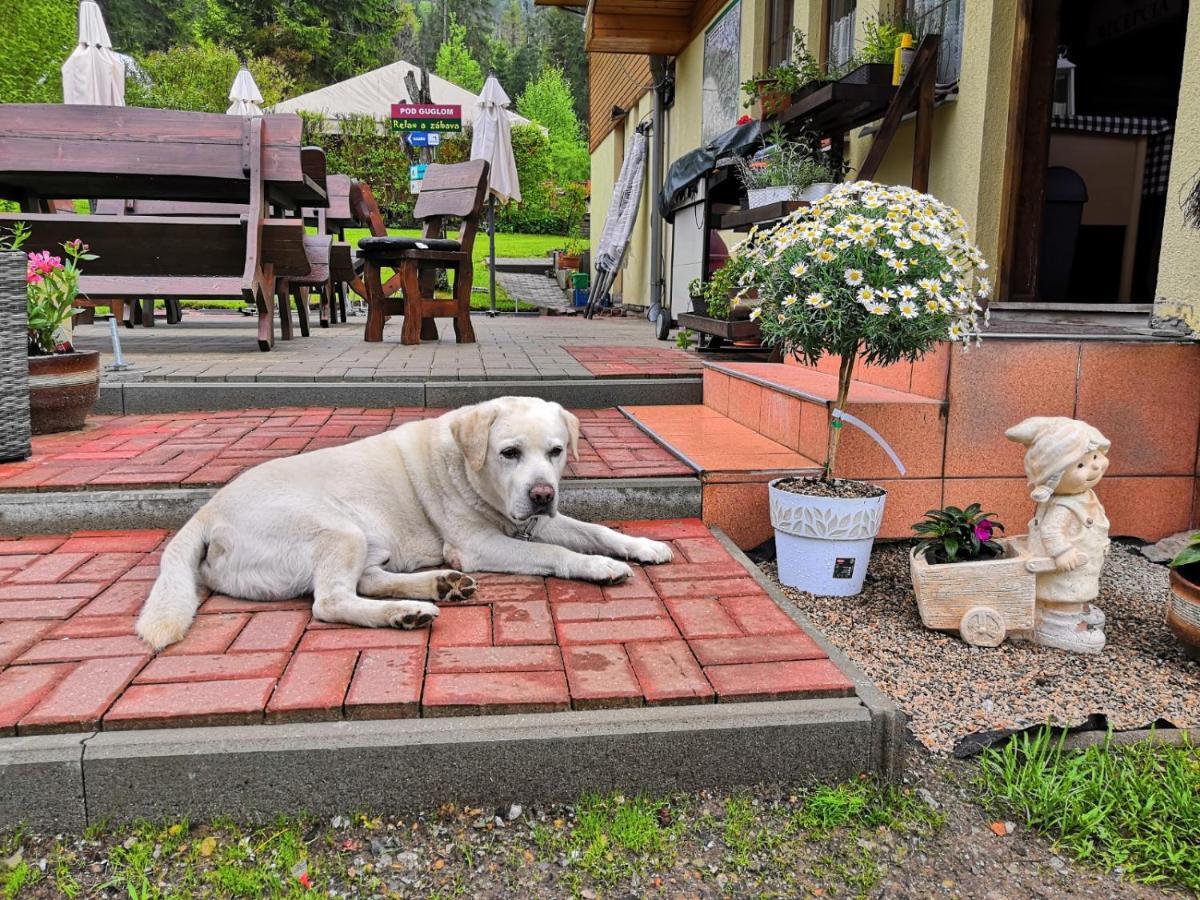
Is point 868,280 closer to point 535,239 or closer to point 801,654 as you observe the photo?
point 801,654

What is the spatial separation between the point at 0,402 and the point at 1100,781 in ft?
14.0

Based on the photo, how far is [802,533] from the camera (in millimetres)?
3084

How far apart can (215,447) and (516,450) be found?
6.46 feet

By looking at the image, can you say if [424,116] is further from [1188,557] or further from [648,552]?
[1188,557]

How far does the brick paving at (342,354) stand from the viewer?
5156 mm

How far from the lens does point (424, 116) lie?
1402 cm

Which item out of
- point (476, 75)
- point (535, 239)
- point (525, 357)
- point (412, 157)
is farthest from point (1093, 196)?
point (476, 75)

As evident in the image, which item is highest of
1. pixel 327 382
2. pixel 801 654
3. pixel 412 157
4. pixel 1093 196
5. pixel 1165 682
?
pixel 412 157

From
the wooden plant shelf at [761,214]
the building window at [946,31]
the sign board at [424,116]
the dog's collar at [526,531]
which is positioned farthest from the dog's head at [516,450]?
the sign board at [424,116]

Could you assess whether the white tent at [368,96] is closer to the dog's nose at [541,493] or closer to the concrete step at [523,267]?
the concrete step at [523,267]

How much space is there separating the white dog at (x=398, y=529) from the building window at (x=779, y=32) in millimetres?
7014

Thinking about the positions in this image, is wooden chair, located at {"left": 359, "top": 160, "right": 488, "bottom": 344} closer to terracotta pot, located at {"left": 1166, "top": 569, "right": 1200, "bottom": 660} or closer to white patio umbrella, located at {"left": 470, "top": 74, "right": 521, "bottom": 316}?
white patio umbrella, located at {"left": 470, "top": 74, "right": 521, "bottom": 316}

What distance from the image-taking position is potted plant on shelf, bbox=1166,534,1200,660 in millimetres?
2594

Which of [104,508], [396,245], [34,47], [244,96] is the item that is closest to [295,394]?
[104,508]
